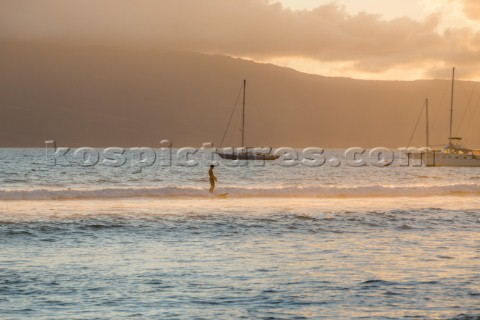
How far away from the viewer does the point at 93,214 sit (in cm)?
3259

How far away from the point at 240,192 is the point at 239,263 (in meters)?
29.4

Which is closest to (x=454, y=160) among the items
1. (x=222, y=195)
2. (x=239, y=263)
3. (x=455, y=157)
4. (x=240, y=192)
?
(x=455, y=157)

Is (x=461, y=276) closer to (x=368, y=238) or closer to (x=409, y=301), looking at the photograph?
(x=409, y=301)

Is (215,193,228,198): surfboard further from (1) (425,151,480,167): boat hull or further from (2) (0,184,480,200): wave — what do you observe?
(1) (425,151,480,167): boat hull

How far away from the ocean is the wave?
7.36 meters

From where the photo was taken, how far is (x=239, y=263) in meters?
18.4

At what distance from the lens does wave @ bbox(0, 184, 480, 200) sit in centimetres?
4403

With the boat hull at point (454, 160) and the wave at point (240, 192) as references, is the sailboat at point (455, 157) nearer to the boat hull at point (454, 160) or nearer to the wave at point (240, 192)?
the boat hull at point (454, 160)

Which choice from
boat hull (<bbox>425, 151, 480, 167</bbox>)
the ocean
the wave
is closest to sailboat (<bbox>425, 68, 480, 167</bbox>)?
boat hull (<bbox>425, 151, 480, 167</bbox>)

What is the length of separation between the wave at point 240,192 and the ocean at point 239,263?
736 cm

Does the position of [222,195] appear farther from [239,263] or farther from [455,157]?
[455,157]

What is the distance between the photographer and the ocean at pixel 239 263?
13.7m

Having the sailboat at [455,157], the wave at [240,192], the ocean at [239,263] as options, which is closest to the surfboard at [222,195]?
the wave at [240,192]

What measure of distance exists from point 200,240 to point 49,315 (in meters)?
10.3
